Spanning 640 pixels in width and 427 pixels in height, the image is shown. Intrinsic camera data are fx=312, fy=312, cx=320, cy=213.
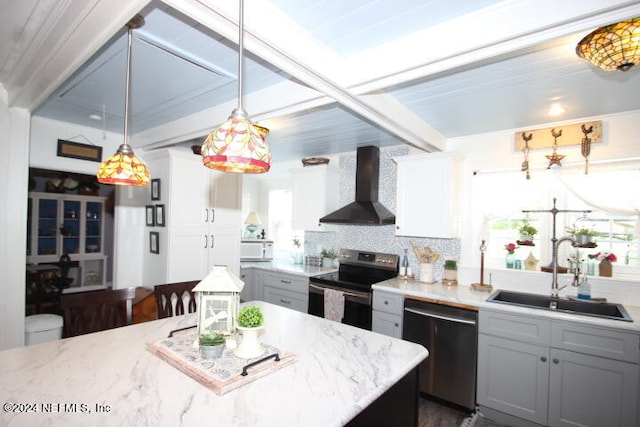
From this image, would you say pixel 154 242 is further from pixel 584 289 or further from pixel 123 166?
pixel 584 289

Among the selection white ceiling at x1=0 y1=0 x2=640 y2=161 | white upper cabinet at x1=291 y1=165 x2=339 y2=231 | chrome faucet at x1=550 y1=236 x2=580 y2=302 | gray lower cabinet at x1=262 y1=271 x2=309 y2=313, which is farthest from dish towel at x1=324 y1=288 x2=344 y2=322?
chrome faucet at x1=550 y1=236 x2=580 y2=302

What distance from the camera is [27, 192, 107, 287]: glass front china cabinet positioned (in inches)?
216

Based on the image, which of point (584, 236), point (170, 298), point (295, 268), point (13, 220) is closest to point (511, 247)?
point (584, 236)

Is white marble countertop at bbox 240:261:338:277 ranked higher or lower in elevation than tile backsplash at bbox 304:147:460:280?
lower

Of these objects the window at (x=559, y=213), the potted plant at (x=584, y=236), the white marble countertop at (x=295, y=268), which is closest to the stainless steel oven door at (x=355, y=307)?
the white marble countertop at (x=295, y=268)

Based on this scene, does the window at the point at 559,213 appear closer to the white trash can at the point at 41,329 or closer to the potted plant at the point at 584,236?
the potted plant at the point at 584,236

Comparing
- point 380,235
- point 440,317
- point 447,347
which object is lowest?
point 447,347

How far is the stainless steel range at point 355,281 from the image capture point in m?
3.02

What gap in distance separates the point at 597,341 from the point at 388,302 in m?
1.42

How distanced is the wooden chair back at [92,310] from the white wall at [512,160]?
286 cm

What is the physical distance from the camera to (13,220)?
7.88 feet

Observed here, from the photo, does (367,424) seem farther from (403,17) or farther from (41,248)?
(41,248)

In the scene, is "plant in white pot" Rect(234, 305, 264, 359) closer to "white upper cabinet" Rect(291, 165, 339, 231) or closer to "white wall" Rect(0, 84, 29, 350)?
"white wall" Rect(0, 84, 29, 350)

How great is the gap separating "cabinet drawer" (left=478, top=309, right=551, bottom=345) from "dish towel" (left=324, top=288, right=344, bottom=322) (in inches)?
49.7
